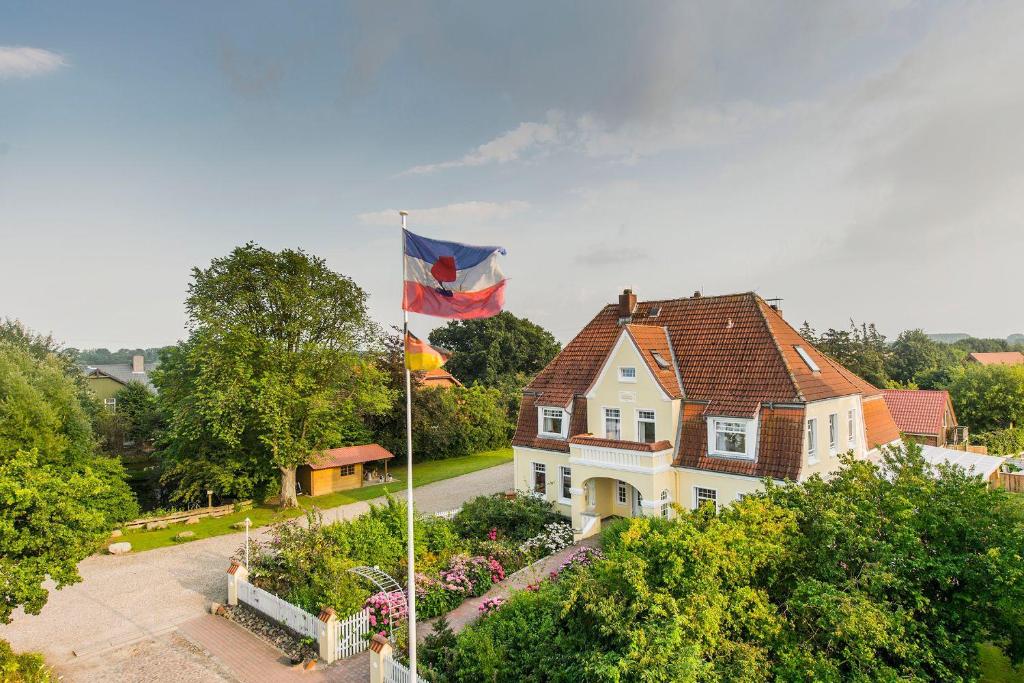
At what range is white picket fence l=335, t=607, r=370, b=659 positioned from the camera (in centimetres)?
1450

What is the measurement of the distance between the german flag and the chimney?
16.0 m

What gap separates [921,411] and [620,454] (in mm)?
24003

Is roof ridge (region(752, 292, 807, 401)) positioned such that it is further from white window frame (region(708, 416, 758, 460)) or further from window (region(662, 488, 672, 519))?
window (region(662, 488, 672, 519))

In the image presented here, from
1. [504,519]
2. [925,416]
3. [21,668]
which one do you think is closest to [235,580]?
[21,668]

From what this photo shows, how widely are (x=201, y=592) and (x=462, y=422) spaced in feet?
85.1

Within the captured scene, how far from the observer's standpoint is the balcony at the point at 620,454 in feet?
66.8

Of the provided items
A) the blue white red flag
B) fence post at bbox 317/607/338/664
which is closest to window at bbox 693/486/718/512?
the blue white red flag

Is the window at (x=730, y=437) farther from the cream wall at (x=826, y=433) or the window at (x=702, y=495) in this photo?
the cream wall at (x=826, y=433)

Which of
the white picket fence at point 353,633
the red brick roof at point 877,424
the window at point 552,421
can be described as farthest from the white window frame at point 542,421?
the red brick roof at point 877,424

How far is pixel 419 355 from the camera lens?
11.0 m

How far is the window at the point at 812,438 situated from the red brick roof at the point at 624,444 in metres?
4.80

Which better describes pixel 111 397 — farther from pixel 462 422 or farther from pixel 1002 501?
pixel 1002 501

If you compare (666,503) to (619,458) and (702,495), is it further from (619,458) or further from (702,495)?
(619,458)

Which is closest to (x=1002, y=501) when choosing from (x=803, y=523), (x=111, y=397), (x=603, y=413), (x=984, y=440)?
(x=803, y=523)
